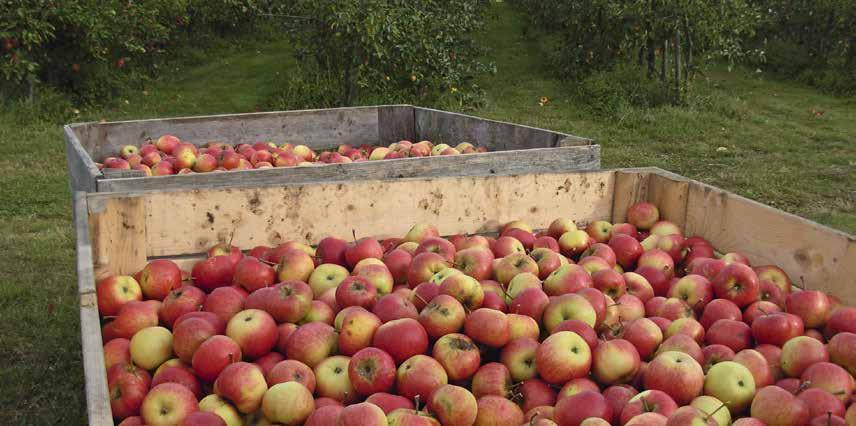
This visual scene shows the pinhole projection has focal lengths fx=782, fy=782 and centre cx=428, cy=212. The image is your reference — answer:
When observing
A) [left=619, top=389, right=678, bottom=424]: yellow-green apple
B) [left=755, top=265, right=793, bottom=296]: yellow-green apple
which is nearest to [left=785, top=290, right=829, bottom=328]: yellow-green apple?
[left=755, top=265, right=793, bottom=296]: yellow-green apple

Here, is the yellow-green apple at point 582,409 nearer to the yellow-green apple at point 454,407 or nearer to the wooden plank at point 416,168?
the yellow-green apple at point 454,407

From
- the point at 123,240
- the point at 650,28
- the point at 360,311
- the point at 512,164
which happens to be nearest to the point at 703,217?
the point at 512,164

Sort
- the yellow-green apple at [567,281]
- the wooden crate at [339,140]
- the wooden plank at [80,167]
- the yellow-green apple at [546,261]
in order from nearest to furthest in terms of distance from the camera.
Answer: the yellow-green apple at [567,281]
the yellow-green apple at [546,261]
the wooden plank at [80,167]
the wooden crate at [339,140]

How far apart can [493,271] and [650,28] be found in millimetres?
7986

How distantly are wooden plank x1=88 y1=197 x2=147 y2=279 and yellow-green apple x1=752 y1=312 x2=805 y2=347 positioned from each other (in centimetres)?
215

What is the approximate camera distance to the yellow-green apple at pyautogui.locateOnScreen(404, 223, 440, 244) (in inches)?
127

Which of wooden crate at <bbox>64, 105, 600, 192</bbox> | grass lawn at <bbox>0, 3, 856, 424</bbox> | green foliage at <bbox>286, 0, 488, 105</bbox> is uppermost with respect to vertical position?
green foliage at <bbox>286, 0, 488, 105</bbox>

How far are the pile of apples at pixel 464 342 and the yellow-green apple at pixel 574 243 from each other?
0.31 metres

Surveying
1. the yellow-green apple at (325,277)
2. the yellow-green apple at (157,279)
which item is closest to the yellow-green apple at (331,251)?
the yellow-green apple at (325,277)

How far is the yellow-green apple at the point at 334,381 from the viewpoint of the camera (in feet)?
7.27

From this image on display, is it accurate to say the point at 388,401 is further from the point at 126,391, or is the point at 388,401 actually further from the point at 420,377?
the point at 126,391

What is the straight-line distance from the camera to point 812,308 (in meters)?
2.55

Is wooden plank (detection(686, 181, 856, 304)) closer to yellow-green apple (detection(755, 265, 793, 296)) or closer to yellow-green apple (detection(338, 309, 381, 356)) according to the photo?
yellow-green apple (detection(755, 265, 793, 296))

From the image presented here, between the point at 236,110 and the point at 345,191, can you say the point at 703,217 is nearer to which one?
the point at 345,191
